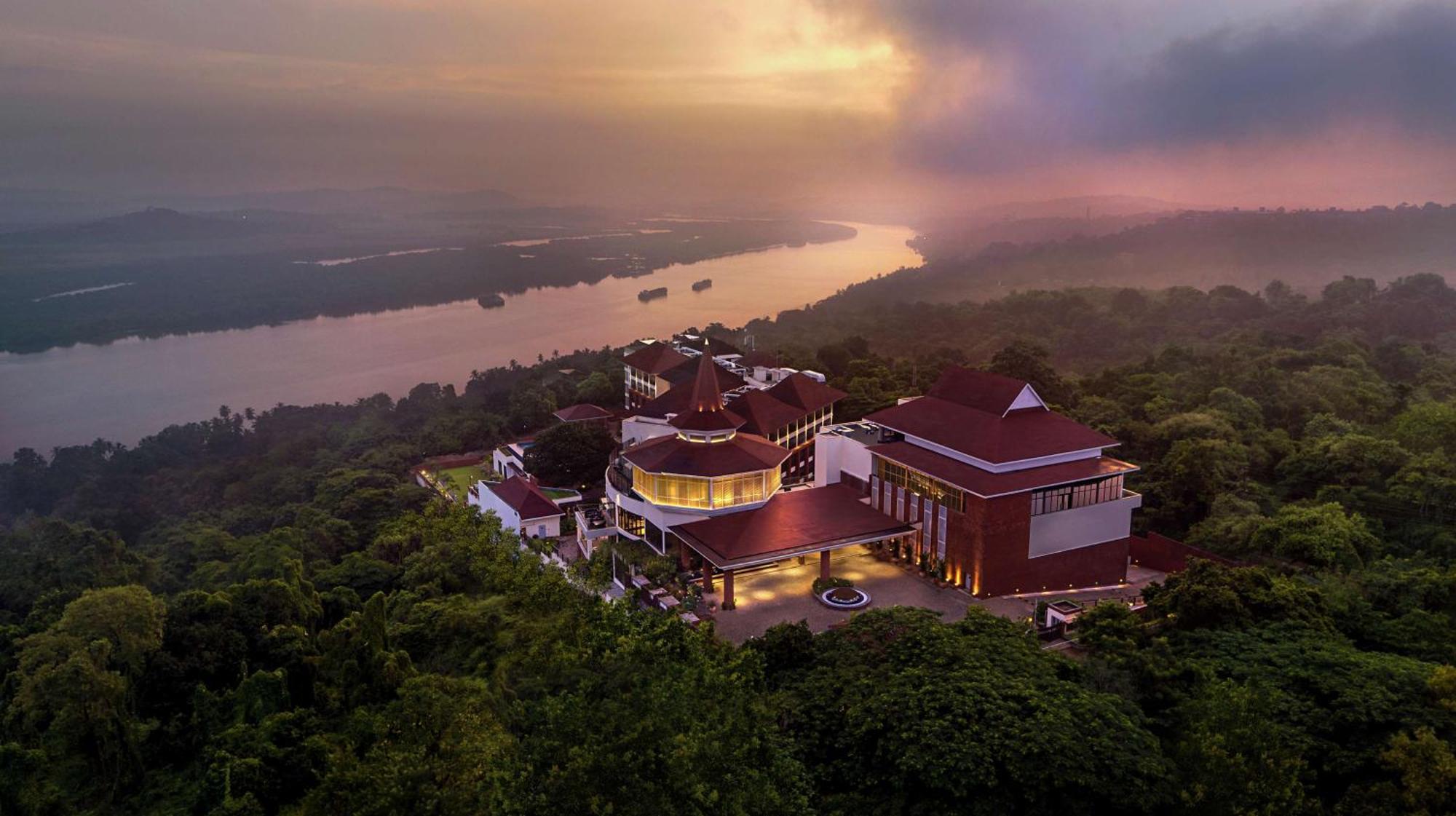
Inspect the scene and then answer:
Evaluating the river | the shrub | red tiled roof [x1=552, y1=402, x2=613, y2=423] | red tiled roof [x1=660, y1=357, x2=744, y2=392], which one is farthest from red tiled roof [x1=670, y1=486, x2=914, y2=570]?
the river

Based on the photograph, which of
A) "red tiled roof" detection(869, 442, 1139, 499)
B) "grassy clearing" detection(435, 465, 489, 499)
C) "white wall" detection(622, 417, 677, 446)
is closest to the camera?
"red tiled roof" detection(869, 442, 1139, 499)

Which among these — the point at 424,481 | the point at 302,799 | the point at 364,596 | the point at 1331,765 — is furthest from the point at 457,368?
the point at 1331,765

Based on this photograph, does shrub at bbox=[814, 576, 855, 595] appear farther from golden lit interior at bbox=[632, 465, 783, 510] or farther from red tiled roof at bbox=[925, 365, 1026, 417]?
red tiled roof at bbox=[925, 365, 1026, 417]

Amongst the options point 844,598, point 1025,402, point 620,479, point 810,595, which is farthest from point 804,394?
point 844,598

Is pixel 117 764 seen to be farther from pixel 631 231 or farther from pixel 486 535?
pixel 631 231

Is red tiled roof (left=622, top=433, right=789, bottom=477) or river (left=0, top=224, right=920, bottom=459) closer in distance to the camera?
red tiled roof (left=622, top=433, right=789, bottom=477)
